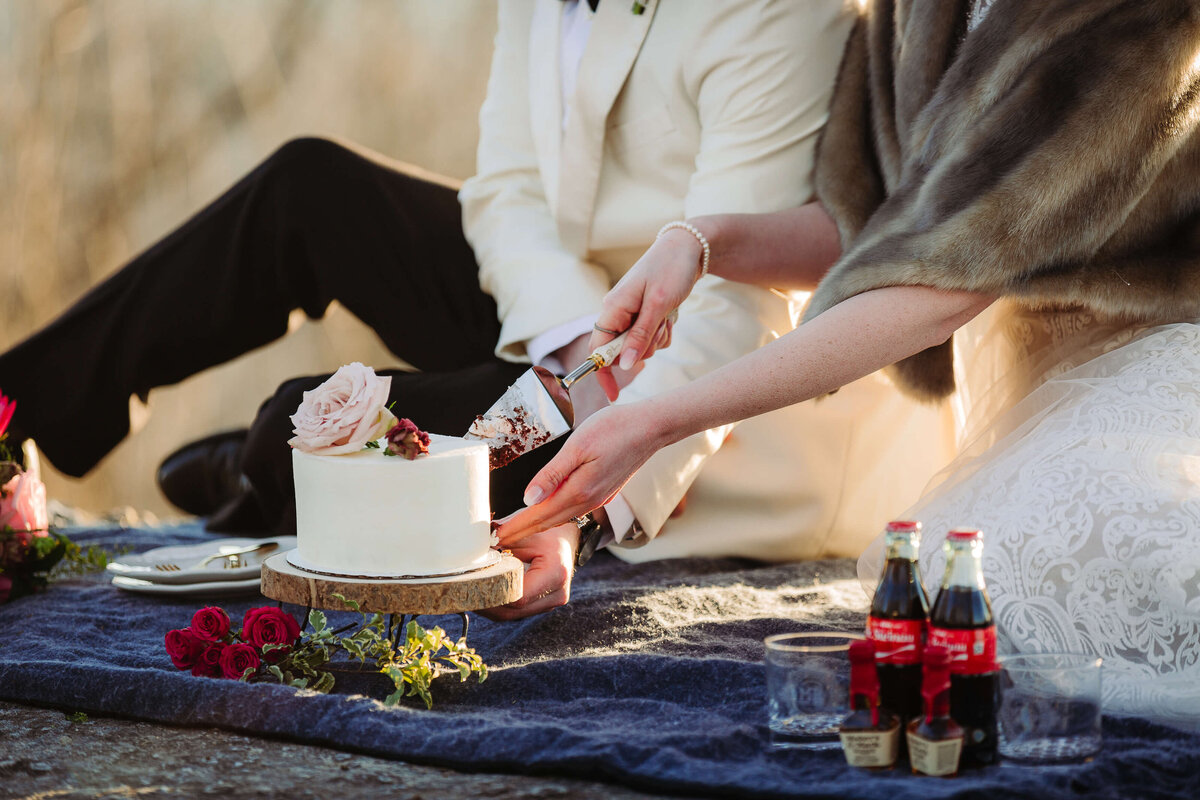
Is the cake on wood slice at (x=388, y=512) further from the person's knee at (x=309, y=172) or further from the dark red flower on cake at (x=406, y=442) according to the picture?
the person's knee at (x=309, y=172)

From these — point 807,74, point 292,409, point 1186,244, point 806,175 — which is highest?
point 807,74

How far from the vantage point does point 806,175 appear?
6.61 ft

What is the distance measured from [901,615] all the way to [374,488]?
54 cm

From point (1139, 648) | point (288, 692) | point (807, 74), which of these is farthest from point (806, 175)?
point (288, 692)

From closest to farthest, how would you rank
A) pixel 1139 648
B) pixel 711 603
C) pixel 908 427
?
pixel 1139 648, pixel 711 603, pixel 908 427

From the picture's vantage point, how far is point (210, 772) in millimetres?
1119

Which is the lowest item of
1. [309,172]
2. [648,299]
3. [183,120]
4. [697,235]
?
[648,299]

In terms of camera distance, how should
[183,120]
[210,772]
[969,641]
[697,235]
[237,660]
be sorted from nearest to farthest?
[969,641] < [210,772] < [237,660] < [697,235] < [183,120]

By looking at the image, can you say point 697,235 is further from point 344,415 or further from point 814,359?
point 344,415

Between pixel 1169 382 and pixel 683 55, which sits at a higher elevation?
pixel 683 55

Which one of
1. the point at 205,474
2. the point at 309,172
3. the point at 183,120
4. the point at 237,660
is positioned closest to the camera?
the point at 237,660

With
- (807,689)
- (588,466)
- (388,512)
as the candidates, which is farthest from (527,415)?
(807,689)

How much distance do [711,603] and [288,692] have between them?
0.70 m

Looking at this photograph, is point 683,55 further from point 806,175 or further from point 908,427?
point 908,427
